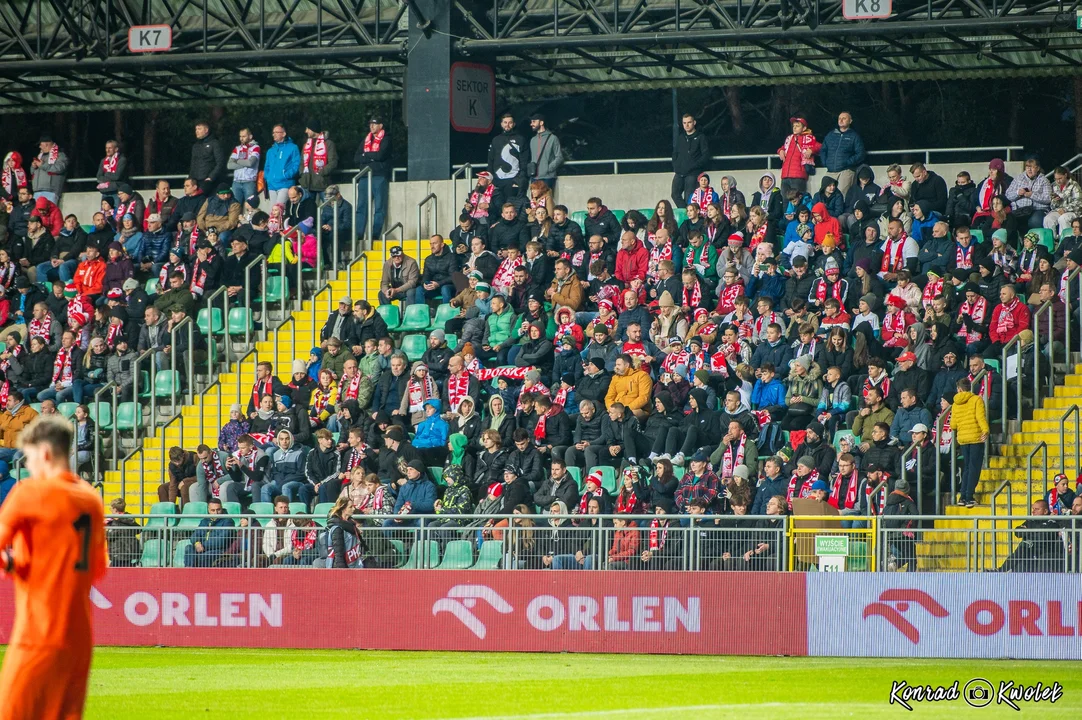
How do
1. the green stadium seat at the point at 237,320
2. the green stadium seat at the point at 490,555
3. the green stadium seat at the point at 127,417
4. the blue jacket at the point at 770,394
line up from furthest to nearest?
the green stadium seat at the point at 237,320, the green stadium seat at the point at 127,417, the blue jacket at the point at 770,394, the green stadium seat at the point at 490,555

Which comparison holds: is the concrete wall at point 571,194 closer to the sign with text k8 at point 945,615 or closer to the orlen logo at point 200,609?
the orlen logo at point 200,609

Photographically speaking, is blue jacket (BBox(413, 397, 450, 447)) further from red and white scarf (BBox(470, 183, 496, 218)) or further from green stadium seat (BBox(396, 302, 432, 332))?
red and white scarf (BBox(470, 183, 496, 218))

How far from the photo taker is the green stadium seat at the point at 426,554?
17.3 meters

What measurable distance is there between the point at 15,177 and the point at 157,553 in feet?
40.3

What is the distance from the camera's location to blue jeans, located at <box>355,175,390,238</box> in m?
25.8

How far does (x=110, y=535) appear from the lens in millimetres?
17984

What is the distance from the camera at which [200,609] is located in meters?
17.8

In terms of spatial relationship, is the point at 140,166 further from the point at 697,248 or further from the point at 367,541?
the point at 367,541

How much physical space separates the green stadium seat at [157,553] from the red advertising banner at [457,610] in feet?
0.39

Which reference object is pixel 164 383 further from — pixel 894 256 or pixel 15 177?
pixel 894 256

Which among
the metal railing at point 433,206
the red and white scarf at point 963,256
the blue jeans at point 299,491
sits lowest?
the blue jeans at point 299,491

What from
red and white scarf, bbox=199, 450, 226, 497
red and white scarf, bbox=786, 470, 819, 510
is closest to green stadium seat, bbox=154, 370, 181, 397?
red and white scarf, bbox=199, 450, 226, 497

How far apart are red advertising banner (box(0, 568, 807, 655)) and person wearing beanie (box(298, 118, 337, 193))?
31.1 ft

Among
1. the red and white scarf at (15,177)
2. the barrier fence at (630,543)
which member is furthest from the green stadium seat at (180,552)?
the red and white scarf at (15,177)
